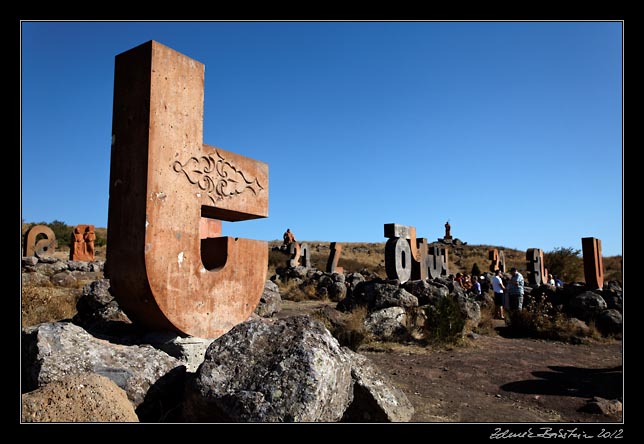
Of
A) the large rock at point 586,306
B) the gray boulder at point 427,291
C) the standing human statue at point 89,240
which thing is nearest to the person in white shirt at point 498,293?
the large rock at point 586,306

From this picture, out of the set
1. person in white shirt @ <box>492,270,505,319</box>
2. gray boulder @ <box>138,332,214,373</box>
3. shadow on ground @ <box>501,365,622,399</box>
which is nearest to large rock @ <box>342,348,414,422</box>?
gray boulder @ <box>138,332,214,373</box>

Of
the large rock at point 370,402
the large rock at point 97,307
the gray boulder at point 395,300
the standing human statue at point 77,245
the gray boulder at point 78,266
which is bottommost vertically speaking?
the gray boulder at point 395,300

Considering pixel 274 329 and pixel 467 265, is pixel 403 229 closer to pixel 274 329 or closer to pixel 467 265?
pixel 274 329

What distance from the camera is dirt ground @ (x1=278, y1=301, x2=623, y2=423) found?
4.49 metres

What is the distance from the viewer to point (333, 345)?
3.20 m

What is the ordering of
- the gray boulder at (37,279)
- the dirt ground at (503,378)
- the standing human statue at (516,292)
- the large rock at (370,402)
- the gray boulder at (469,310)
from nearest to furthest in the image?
the large rock at (370,402)
the dirt ground at (503,378)
the gray boulder at (469,310)
the standing human statue at (516,292)
the gray boulder at (37,279)

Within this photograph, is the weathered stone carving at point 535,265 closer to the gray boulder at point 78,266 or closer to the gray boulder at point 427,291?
the gray boulder at point 427,291

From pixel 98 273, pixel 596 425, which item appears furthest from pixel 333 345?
pixel 98 273

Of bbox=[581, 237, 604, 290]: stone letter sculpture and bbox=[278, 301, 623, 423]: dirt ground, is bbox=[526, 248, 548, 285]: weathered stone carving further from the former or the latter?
bbox=[278, 301, 623, 423]: dirt ground

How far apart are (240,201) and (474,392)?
3.22 meters

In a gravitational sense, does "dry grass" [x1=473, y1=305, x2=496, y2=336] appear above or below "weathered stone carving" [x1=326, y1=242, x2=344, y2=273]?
below

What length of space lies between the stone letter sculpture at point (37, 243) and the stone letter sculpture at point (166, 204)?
66.5 ft

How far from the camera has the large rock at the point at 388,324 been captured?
28.9ft

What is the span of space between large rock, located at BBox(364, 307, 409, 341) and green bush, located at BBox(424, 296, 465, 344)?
555mm
